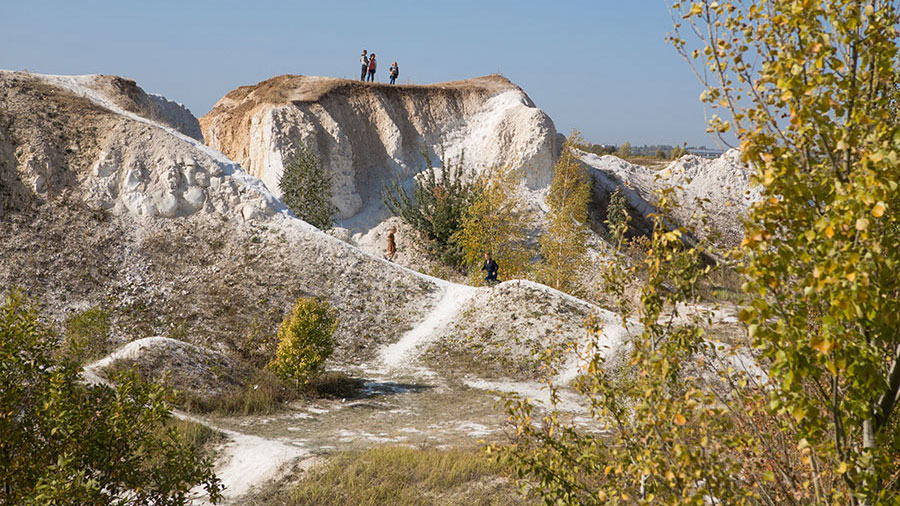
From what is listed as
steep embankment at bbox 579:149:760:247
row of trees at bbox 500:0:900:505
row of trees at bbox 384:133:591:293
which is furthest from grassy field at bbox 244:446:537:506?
steep embankment at bbox 579:149:760:247

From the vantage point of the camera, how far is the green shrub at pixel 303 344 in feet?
44.3

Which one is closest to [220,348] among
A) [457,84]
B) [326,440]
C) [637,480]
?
[326,440]

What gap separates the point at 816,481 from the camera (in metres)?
3.13

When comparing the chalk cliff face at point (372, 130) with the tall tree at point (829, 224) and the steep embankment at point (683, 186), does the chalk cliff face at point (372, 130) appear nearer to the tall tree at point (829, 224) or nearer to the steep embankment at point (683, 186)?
the steep embankment at point (683, 186)

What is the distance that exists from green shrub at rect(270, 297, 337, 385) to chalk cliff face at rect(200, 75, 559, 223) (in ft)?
67.1

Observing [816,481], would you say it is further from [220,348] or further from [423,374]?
[220,348]

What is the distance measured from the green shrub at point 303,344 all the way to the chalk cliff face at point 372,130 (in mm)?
20448

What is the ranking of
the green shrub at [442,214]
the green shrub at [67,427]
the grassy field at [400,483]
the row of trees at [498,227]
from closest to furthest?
the green shrub at [67,427]
the grassy field at [400,483]
the row of trees at [498,227]
the green shrub at [442,214]

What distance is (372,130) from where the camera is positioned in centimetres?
3728

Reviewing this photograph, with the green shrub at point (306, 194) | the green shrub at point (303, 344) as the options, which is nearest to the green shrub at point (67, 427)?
the green shrub at point (303, 344)

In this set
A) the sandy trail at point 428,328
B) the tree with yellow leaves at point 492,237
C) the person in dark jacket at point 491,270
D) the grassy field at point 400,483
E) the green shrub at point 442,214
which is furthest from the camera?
the green shrub at point 442,214

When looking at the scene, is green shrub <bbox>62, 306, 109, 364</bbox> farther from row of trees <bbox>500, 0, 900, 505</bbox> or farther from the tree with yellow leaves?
row of trees <bbox>500, 0, 900, 505</bbox>

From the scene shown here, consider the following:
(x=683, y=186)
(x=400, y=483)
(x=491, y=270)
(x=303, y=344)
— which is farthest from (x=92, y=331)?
(x=683, y=186)

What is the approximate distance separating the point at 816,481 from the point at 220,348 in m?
15.2
